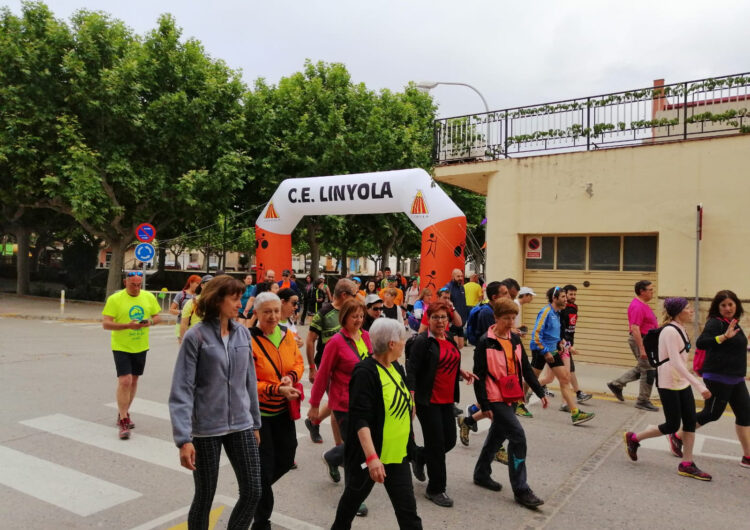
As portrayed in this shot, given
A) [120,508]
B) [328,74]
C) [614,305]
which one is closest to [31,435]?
[120,508]

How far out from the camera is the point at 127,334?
6238mm

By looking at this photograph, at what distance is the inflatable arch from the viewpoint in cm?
1366

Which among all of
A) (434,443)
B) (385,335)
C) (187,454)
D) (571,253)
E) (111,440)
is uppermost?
(571,253)

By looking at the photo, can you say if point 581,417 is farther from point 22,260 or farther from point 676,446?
point 22,260

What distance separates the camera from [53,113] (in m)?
19.6

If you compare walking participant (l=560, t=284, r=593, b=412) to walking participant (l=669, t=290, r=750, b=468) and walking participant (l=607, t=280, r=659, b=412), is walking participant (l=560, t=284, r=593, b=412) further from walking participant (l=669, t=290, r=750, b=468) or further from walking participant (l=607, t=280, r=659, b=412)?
walking participant (l=669, t=290, r=750, b=468)

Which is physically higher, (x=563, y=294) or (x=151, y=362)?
(x=563, y=294)

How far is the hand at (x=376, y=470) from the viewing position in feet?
10.1

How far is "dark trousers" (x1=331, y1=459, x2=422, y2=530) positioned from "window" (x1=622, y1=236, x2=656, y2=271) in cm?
972

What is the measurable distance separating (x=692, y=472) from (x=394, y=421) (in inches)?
134

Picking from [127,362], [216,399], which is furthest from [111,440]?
[216,399]

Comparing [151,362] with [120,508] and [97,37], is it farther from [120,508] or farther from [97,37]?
[97,37]

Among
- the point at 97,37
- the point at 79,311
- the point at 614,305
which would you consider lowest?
the point at 79,311

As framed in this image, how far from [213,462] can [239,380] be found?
0.46 meters
